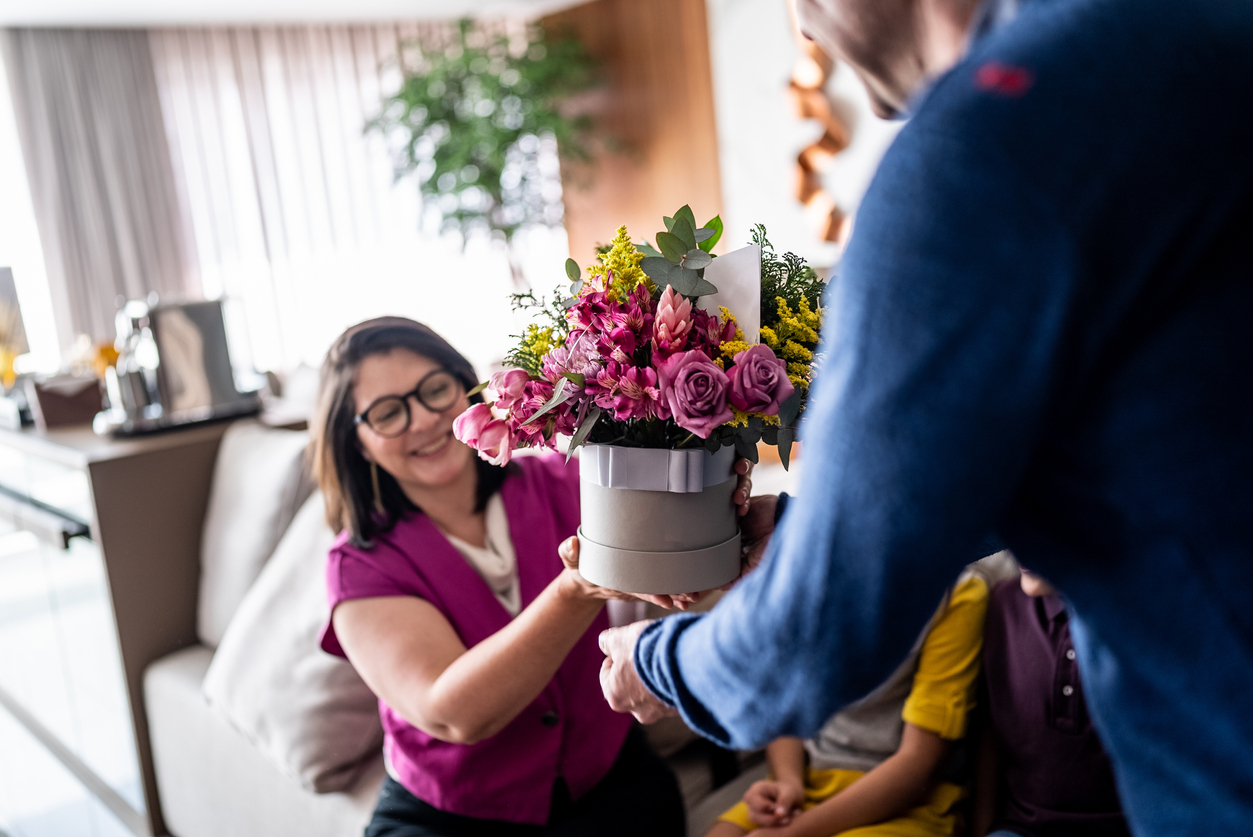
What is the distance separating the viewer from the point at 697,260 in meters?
0.73

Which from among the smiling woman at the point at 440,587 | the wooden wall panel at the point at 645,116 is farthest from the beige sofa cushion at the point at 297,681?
the wooden wall panel at the point at 645,116

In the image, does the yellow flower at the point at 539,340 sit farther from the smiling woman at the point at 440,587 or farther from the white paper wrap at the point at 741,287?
the smiling woman at the point at 440,587

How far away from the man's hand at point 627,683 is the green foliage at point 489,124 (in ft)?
14.1

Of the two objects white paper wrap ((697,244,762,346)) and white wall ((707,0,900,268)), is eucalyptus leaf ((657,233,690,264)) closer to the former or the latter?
white paper wrap ((697,244,762,346))

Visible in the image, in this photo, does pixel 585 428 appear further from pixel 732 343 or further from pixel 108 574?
pixel 108 574

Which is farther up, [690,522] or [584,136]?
[584,136]

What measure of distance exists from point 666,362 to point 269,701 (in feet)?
4.20

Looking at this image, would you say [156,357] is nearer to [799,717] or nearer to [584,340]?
[584,340]

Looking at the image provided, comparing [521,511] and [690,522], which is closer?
[690,522]

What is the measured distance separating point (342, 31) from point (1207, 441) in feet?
21.0

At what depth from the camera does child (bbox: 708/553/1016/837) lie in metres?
1.30

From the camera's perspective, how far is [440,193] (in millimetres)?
4980

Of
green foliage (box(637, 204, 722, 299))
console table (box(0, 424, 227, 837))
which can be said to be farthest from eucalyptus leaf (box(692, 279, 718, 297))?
console table (box(0, 424, 227, 837))

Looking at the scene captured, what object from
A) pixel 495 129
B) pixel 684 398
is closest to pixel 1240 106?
pixel 684 398
